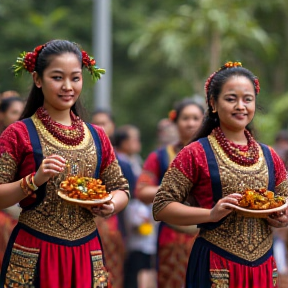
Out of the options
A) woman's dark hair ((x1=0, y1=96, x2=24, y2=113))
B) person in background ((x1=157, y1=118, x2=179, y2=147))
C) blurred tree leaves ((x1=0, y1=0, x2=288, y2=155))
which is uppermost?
blurred tree leaves ((x1=0, y1=0, x2=288, y2=155))

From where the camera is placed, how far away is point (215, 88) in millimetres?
5859

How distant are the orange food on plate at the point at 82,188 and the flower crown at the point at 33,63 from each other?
806mm

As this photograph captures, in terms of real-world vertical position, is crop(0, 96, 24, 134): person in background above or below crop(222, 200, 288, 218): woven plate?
above

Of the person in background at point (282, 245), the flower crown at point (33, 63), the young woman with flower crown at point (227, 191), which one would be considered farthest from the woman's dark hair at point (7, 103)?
the young woman with flower crown at point (227, 191)

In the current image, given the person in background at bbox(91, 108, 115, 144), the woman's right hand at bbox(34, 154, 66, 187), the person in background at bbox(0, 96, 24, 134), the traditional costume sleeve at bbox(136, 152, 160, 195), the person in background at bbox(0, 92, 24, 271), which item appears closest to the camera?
the woman's right hand at bbox(34, 154, 66, 187)

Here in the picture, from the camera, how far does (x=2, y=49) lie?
20422 millimetres

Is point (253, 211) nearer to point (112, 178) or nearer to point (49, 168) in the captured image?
point (112, 178)

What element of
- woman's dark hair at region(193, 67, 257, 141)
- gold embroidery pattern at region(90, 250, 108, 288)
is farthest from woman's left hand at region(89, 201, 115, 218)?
woman's dark hair at region(193, 67, 257, 141)

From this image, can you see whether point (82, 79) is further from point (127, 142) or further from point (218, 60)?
point (218, 60)

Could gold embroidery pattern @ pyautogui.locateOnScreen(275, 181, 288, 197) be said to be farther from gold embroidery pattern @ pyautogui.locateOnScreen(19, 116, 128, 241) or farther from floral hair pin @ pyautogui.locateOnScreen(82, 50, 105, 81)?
floral hair pin @ pyautogui.locateOnScreen(82, 50, 105, 81)

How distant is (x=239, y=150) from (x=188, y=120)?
2.60 m

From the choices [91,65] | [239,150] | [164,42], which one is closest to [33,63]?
[91,65]

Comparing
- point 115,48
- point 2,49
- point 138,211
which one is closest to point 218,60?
point 138,211

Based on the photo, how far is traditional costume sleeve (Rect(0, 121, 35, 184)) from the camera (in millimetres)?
5438
